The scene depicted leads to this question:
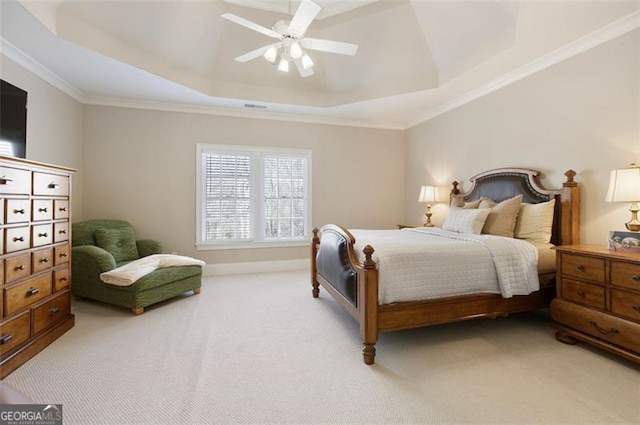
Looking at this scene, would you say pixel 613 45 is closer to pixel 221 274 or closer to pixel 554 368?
pixel 554 368

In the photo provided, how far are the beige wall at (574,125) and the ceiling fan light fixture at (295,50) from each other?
271 cm

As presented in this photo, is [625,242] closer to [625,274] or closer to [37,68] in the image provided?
[625,274]

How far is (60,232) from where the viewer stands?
8.59 feet

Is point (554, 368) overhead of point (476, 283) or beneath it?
beneath

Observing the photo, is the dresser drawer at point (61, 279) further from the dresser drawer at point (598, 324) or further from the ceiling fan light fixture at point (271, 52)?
the dresser drawer at point (598, 324)

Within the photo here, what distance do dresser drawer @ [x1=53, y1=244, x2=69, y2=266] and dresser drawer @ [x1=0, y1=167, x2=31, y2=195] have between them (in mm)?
637

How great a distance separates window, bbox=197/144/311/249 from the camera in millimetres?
4734

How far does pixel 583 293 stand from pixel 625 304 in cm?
27

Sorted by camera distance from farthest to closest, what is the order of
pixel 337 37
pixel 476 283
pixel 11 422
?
1. pixel 337 37
2. pixel 476 283
3. pixel 11 422

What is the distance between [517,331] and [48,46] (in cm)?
528

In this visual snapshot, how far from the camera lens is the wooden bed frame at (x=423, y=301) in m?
2.18

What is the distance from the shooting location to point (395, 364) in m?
2.18

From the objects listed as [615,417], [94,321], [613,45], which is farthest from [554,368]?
[94,321]

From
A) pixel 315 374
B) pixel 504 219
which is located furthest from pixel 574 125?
pixel 315 374
